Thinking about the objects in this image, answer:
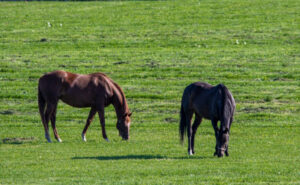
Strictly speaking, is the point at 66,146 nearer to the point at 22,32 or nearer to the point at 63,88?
the point at 63,88

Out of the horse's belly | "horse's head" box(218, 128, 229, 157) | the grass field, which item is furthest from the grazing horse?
the horse's belly

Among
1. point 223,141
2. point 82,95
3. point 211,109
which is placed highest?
point 211,109

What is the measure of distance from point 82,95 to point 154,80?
10.4m

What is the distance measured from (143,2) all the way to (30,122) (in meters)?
28.9

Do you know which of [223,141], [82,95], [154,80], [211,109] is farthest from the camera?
[154,80]

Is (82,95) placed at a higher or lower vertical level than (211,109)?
lower

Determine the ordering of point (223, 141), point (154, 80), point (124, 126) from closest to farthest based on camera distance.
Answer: point (223, 141) → point (124, 126) → point (154, 80)

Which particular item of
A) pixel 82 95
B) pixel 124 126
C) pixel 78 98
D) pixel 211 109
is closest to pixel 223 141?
pixel 211 109

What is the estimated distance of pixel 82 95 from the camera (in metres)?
20.1

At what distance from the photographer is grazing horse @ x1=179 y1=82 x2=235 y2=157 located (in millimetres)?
16062

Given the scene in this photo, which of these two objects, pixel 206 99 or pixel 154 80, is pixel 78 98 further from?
pixel 154 80

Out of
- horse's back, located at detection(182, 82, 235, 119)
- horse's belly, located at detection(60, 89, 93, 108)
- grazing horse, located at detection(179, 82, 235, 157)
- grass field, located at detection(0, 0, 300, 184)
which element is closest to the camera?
grass field, located at detection(0, 0, 300, 184)

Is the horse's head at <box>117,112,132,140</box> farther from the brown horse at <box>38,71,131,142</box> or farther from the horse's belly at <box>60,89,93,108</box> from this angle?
the horse's belly at <box>60,89,93,108</box>

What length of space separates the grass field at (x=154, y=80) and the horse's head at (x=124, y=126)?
508 millimetres
